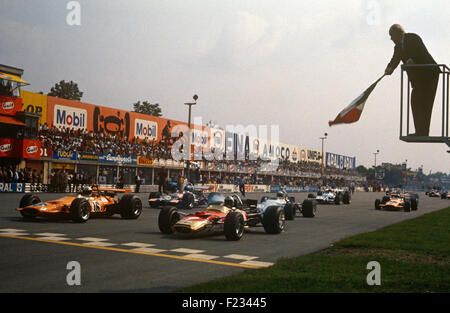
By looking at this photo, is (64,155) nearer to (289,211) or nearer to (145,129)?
(145,129)

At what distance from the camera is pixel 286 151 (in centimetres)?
7844

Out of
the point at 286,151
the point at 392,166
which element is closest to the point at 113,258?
the point at 286,151

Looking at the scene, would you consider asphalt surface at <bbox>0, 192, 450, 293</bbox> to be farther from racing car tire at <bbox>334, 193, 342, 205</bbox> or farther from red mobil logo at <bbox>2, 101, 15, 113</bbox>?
red mobil logo at <bbox>2, 101, 15, 113</bbox>

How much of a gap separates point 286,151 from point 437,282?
7148 cm

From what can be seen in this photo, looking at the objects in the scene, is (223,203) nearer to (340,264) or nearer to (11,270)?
(340,264)

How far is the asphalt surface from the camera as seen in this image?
23.6ft

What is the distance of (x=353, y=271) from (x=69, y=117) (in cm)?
3684

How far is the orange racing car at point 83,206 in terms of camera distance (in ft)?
49.9

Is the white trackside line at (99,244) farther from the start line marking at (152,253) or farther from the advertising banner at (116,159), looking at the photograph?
the advertising banner at (116,159)

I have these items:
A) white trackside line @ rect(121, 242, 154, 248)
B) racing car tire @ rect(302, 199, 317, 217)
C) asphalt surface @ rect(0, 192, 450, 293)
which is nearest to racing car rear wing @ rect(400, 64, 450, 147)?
asphalt surface @ rect(0, 192, 450, 293)

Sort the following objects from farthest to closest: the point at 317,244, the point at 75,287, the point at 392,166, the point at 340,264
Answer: the point at 392,166, the point at 317,244, the point at 340,264, the point at 75,287

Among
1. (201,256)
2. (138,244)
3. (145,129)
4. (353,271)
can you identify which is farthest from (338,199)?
(353,271)

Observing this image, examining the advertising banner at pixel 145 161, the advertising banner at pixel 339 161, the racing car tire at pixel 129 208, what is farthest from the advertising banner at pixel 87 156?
the advertising banner at pixel 339 161

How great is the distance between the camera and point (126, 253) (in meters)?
9.97
